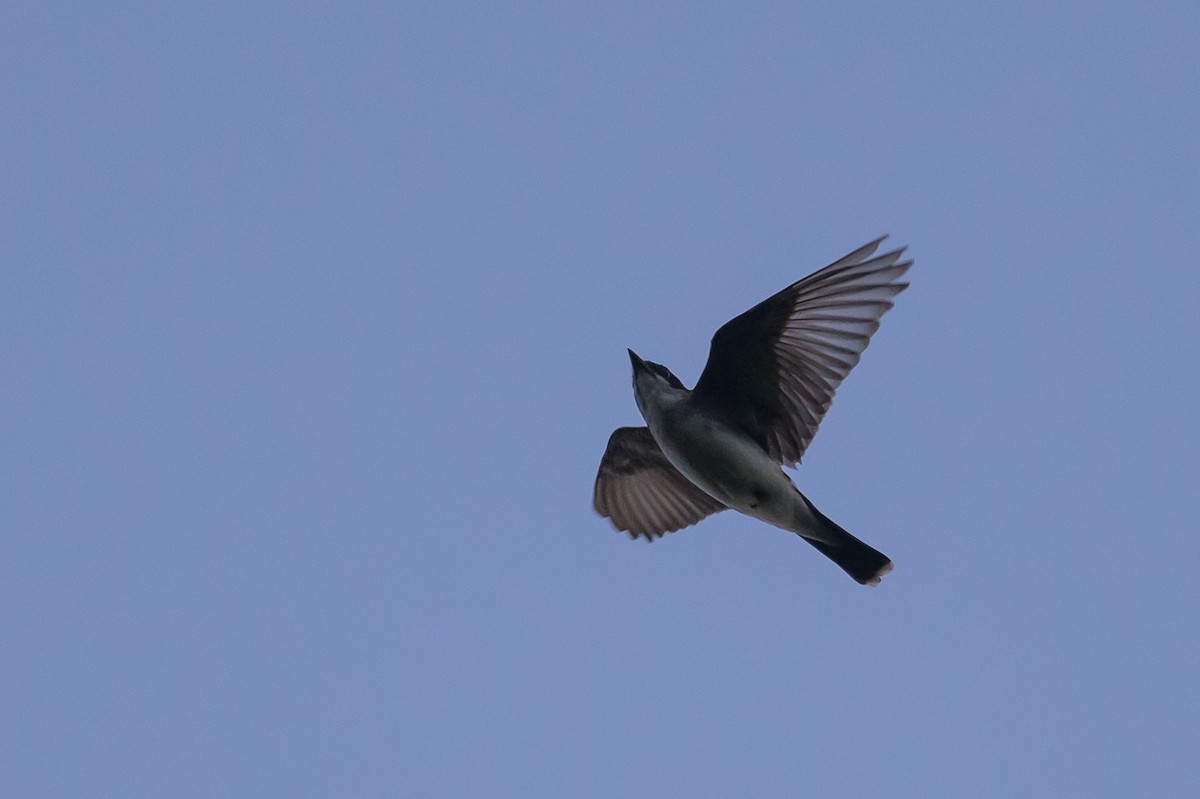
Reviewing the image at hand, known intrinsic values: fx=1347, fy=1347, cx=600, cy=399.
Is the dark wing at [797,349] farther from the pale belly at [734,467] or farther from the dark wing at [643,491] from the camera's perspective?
the dark wing at [643,491]

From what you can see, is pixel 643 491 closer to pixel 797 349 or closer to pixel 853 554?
pixel 853 554

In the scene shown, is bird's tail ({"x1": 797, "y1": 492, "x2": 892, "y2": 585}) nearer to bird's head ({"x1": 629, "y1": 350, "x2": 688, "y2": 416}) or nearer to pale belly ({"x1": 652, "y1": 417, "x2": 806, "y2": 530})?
pale belly ({"x1": 652, "y1": 417, "x2": 806, "y2": 530})

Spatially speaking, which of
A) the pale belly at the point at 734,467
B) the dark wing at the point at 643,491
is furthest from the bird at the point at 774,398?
the dark wing at the point at 643,491

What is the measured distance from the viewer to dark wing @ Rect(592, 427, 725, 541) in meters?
11.6

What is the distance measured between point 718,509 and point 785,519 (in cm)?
159

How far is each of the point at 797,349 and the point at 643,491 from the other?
2522 mm

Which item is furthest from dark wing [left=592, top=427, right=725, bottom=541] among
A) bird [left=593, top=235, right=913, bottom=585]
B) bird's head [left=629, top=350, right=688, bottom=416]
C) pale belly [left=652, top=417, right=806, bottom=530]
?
pale belly [left=652, top=417, right=806, bottom=530]

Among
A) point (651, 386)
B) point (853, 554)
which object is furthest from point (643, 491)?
point (853, 554)

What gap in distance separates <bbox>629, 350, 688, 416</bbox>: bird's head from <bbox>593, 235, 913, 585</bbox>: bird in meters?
0.01

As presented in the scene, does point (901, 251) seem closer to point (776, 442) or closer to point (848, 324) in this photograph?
point (848, 324)

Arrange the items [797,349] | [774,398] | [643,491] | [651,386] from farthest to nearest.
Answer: [643,491] < [651,386] < [774,398] < [797,349]

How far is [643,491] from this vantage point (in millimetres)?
11836

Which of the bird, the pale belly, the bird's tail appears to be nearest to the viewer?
the bird

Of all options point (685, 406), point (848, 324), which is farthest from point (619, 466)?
point (848, 324)
